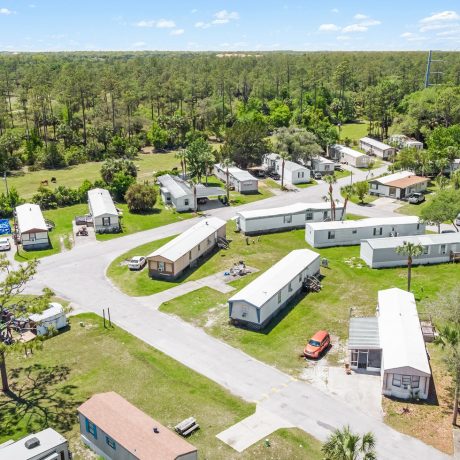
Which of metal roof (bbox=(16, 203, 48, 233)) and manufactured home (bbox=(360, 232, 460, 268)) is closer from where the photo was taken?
manufactured home (bbox=(360, 232, 460, 268))

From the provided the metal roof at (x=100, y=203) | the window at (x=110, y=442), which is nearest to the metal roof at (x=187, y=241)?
the metal roof at (x=100, y=203)

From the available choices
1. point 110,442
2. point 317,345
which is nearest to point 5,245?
point 317,345

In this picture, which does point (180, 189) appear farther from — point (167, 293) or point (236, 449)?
point (236, 449)

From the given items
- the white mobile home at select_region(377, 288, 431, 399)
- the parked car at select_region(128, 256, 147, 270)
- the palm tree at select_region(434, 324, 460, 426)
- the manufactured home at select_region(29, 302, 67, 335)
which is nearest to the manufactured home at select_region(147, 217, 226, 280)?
the parked car at select_region(128, 256, 147, 270)

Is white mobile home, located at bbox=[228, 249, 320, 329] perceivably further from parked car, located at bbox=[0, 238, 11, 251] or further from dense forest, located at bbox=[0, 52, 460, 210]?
dense forest, located at bbox=[0, 52, 460, 210]

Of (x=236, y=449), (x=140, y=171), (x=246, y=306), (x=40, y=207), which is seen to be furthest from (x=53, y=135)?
(x=236, y=449)

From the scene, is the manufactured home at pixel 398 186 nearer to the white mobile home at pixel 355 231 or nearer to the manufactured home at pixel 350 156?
the manufactured home at pixel 350 156

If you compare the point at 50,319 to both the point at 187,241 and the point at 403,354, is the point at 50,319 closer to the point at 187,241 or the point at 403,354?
the point at 187,241
